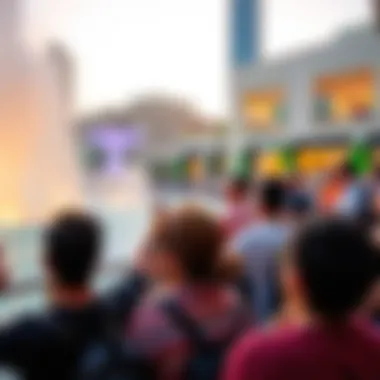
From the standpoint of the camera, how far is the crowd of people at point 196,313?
3.99 feet

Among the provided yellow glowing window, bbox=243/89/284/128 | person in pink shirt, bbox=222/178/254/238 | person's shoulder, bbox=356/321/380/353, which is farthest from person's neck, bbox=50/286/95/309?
yellow glowing window, bbox=243/89/284/128

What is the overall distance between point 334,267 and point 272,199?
73.5 inches

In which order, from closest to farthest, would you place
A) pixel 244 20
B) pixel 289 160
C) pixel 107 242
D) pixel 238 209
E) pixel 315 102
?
pixel 238 209, pixel 107 242, pixel 244 20, pixel 289 160, pixel 315 102

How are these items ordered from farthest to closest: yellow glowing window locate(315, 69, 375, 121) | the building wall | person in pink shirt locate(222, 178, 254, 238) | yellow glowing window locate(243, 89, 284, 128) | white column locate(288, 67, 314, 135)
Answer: yellow glowing window locate(243, 89, 284, 128) → white column locate(288, 67, 314, 135) → yellow glowing window locate(315, 69, 375, 121) → the building wall → person in pink shirt locate(222, 178, 254, 238)

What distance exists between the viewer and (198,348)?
1492mm

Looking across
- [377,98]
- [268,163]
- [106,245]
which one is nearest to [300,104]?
[268,163]

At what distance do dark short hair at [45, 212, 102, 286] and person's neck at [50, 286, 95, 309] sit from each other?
1 centimetres

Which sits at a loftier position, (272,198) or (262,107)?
(272,198)

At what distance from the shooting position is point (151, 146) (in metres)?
10.9

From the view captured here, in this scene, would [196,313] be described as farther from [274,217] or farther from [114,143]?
[114,143]

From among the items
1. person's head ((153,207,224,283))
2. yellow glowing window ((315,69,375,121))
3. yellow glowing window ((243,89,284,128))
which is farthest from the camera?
yellow glowing window ((243,89,284,128))

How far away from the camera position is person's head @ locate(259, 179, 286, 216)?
10.2 ft

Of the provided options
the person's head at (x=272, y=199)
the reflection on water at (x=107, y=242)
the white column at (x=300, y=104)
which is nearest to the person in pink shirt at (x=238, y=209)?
the person's head at (x=272, y=199)

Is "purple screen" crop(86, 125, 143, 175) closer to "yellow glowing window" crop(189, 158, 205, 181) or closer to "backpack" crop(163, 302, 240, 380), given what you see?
"yellow glowing window" crop(189, 158, 205, 181)
